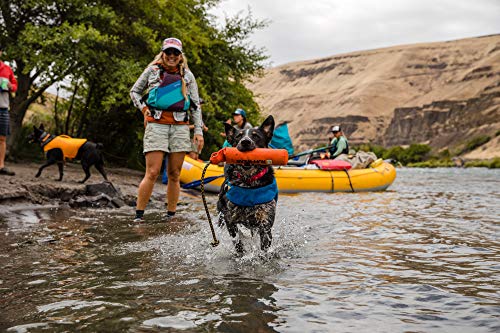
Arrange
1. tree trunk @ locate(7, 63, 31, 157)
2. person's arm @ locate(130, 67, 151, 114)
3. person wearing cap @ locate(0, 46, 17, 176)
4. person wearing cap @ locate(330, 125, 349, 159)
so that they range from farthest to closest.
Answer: person wearing cap @ locate(330, 125, 349, 159) < tree trunk @ locate(7, 63, 31, 157) < person wearing cap @ locate(0, 46, 17, 176) < person's arm @ locate(130, 67, 151, 114)

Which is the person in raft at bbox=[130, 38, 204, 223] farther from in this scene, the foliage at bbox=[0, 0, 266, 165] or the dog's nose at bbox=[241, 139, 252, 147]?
the foliage at bbox=[0, 0, 266, 165]

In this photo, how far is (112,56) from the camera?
516 inches

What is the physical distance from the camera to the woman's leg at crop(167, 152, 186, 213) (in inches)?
247

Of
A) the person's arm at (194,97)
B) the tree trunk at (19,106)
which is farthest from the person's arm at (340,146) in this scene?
the person's arm at (194,97)

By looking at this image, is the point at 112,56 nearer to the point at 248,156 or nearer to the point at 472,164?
the point at 248,156

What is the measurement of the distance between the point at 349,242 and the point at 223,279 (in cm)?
224

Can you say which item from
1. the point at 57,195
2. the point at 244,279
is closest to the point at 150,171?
the point at 244,279

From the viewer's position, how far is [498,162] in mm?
44469

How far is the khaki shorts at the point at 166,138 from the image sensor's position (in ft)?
19.6

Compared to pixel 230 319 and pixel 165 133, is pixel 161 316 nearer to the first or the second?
pixel 230 319

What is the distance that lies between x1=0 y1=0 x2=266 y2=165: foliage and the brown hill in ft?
185

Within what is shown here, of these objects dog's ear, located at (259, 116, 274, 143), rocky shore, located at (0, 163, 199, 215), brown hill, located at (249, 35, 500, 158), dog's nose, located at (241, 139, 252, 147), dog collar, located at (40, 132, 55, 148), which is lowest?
rocky shore, located at (0, 163, 199, 215)

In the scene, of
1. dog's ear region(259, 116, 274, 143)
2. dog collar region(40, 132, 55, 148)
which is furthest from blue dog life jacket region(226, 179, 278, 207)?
dog collar region(40, 132, 55, 148)

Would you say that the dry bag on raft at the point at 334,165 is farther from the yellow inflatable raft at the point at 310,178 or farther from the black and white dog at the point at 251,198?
the black and white dog at the point at 251,198
